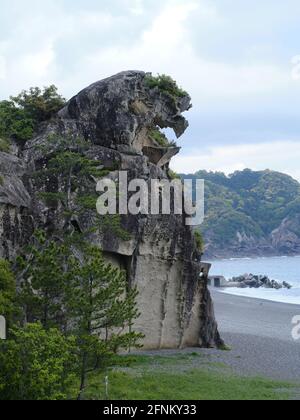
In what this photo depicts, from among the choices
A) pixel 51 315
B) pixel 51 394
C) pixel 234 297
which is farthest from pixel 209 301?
pixel 234 297

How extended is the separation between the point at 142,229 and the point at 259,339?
12.5m

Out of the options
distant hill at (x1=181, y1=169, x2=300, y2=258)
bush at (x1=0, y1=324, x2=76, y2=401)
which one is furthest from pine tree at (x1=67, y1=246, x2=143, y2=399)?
distant hill at (x1=181, y1=169, x2=300, y2=258)

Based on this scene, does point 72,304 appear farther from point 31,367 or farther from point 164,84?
point 164,84

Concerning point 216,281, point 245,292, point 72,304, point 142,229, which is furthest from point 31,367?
point 216,281

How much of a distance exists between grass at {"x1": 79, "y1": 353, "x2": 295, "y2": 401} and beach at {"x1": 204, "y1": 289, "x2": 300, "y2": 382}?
2.24m

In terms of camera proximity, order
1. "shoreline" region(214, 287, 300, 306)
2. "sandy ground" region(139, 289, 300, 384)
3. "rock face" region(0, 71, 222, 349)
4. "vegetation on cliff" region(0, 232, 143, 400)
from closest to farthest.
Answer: "vegetation on cliff" region(0, 232, 143, 400)
"sandy ground" region(139, 289, 300, 384)
"rock face" region(0, 71, 222, 349)
"shoreline" region(214, 287, 300, 306)

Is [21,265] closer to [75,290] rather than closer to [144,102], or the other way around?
[75,290]

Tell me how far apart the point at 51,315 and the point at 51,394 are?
4.87m

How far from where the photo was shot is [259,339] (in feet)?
128

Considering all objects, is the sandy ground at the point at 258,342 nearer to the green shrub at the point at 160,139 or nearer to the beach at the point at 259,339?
the beach at the point at 259,339

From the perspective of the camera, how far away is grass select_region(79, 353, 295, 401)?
20984 millimetres

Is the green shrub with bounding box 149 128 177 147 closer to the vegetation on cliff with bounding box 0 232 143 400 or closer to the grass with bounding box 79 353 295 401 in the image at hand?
the grass with bounding box 79 353 295 401

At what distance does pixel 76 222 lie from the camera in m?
29.7

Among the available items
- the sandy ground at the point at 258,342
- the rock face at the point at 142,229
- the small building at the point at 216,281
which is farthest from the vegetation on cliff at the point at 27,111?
the small building at the point at 216,281
